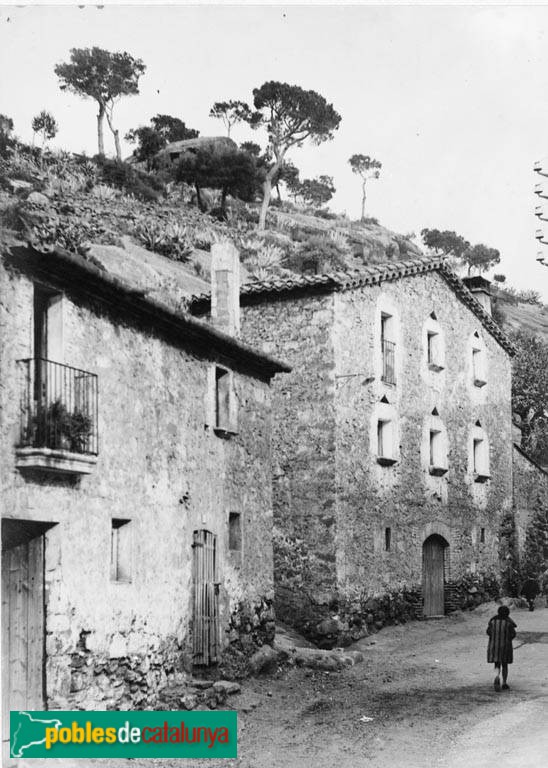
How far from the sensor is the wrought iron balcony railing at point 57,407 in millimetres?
10656

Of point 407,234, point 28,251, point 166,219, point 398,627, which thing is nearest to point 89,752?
point 28,251

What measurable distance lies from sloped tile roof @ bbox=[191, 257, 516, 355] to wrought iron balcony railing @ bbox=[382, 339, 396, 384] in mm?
1485

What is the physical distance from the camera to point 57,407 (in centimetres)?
1097

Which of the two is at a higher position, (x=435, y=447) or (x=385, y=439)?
(x=385, y=439)

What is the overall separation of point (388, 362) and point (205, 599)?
969 centimetres

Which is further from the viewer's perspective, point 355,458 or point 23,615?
point 355,458

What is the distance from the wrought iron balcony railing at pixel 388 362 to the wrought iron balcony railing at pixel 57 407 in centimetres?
1166

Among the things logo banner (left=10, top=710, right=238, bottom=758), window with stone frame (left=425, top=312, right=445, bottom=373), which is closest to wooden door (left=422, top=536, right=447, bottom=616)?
window with stone frame (left=425, top=312, right=445, bottom=373)

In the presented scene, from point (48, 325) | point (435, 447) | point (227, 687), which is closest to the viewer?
point (48, 325)

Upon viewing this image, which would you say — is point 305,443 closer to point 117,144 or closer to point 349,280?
point 349,280

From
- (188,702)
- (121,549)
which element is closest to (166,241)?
(121,549)

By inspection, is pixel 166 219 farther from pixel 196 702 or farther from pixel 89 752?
pixel 89 752

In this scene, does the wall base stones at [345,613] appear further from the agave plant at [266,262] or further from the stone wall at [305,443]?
the agave plant at [266,262]

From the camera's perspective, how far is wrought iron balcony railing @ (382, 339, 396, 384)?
896 inches
